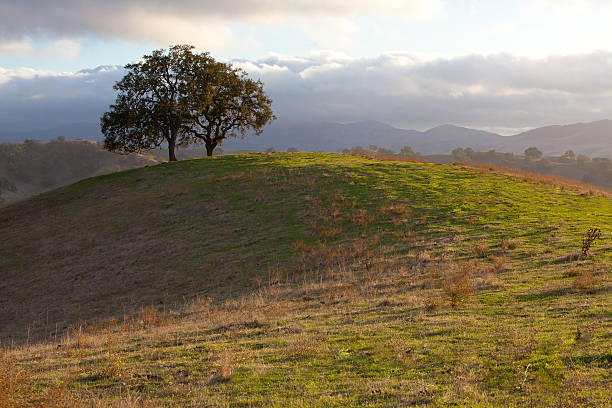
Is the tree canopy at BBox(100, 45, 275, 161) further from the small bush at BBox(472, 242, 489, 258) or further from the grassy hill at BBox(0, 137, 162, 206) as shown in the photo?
the grassy hill at BBox(0, 137, 162, 206)

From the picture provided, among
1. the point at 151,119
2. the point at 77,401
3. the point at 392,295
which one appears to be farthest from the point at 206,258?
the point at 151,119

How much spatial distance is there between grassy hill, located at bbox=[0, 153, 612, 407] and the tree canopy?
43.1 ft

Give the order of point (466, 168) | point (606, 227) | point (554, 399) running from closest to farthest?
1. point (554, 399)
2. point (606, 227)
3. point (466, 168)

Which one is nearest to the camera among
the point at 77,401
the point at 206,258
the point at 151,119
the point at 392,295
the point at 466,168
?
the point at 77,401

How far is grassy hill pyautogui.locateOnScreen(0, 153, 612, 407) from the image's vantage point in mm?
7121

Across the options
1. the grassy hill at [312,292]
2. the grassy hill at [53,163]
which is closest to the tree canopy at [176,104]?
the grassy hill at [312,292]

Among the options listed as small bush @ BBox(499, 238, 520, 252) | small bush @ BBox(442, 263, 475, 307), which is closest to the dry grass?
small bush @ BBox(442, 263, 475, 307)

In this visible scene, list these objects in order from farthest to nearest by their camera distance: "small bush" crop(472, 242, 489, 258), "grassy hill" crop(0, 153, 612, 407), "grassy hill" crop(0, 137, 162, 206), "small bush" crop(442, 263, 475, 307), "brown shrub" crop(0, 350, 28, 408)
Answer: "grassy hill" crop(0, 137, 162, 206), "small bush" crop(472, 242, 489, 258), "small bush" crop(442, 263, 475, 307), "grassy hill" crop(0, 153, 612, 407), "brown shrub" crop(0, 350, 28, 408)

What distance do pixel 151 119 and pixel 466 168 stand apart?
122ft

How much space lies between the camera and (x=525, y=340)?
26.4 ft

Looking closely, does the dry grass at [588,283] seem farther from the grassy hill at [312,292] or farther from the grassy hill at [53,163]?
the grassy hill at [53,163]

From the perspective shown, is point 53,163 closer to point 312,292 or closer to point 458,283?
point 312,292

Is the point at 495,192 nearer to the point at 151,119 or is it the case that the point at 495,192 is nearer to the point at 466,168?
the point at 466,168

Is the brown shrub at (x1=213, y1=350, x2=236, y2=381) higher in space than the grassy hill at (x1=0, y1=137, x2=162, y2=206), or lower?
lower
